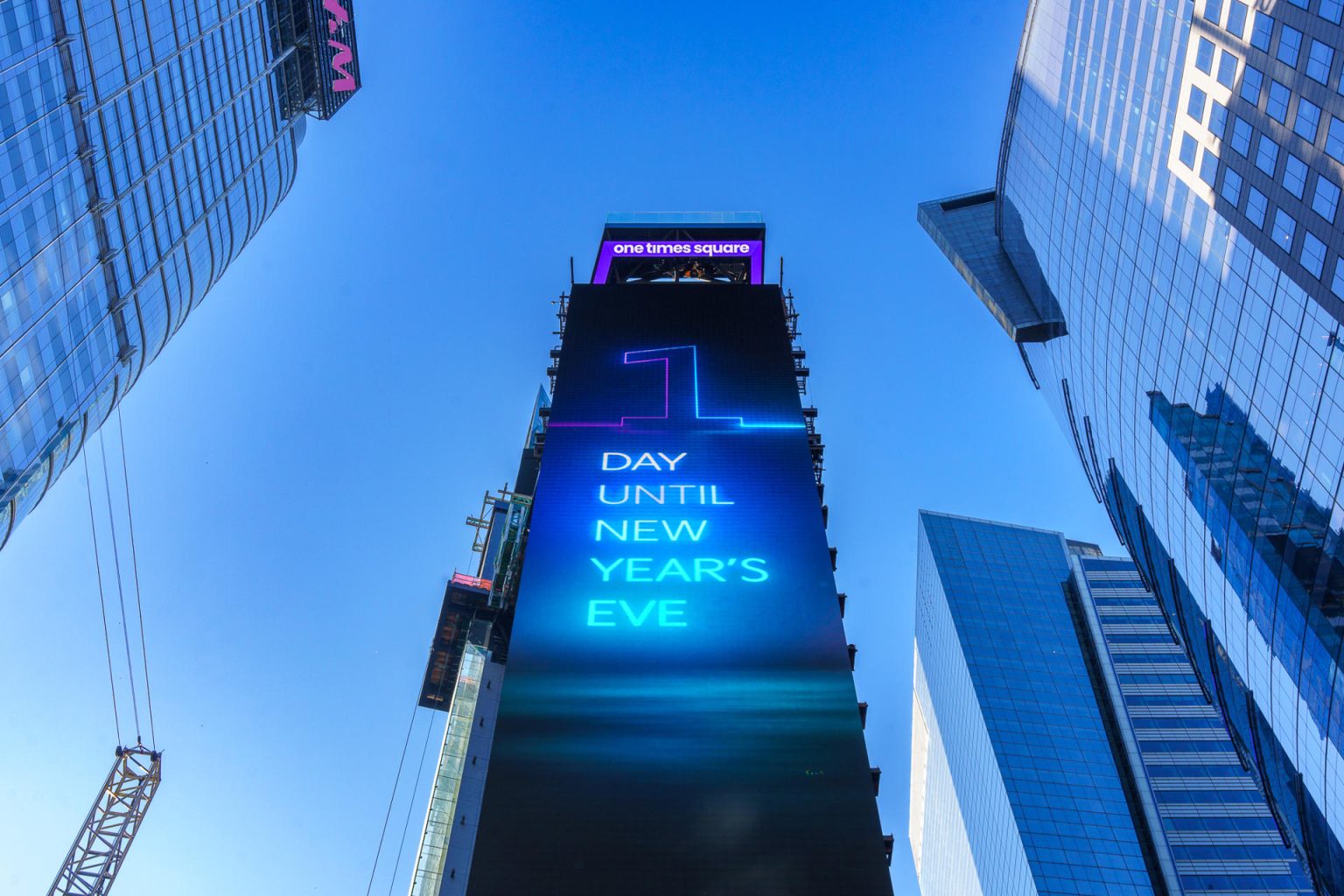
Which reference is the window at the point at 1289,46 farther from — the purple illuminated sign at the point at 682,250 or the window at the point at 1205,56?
the purple illuminated sign at the point at 682,250

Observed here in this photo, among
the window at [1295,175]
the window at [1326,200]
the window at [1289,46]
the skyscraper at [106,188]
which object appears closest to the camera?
the window at [1326,200]

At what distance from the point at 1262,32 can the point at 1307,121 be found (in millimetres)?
6329

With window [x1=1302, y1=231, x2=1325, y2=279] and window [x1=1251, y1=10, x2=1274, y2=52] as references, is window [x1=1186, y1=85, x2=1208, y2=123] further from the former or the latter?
window [x1=1302, y1=231, x2=1325, y2=279]

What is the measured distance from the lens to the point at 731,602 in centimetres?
4400

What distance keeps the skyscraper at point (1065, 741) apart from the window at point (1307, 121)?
2229 inches

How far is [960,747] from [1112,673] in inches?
896

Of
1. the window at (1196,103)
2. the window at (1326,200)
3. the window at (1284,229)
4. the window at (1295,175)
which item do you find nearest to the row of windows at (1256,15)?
the window at (1196,103)

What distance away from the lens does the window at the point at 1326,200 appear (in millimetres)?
48597

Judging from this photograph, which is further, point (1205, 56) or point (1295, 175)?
point (1205, 56)

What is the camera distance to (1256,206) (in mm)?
55531

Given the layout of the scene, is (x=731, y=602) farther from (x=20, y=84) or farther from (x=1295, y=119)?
(x=20, y=84)

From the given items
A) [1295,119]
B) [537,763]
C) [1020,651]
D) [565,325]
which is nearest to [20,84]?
[565,325]

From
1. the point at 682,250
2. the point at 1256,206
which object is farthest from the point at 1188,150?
the point at 682,250

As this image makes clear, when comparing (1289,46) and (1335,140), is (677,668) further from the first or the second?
(1289,46)
